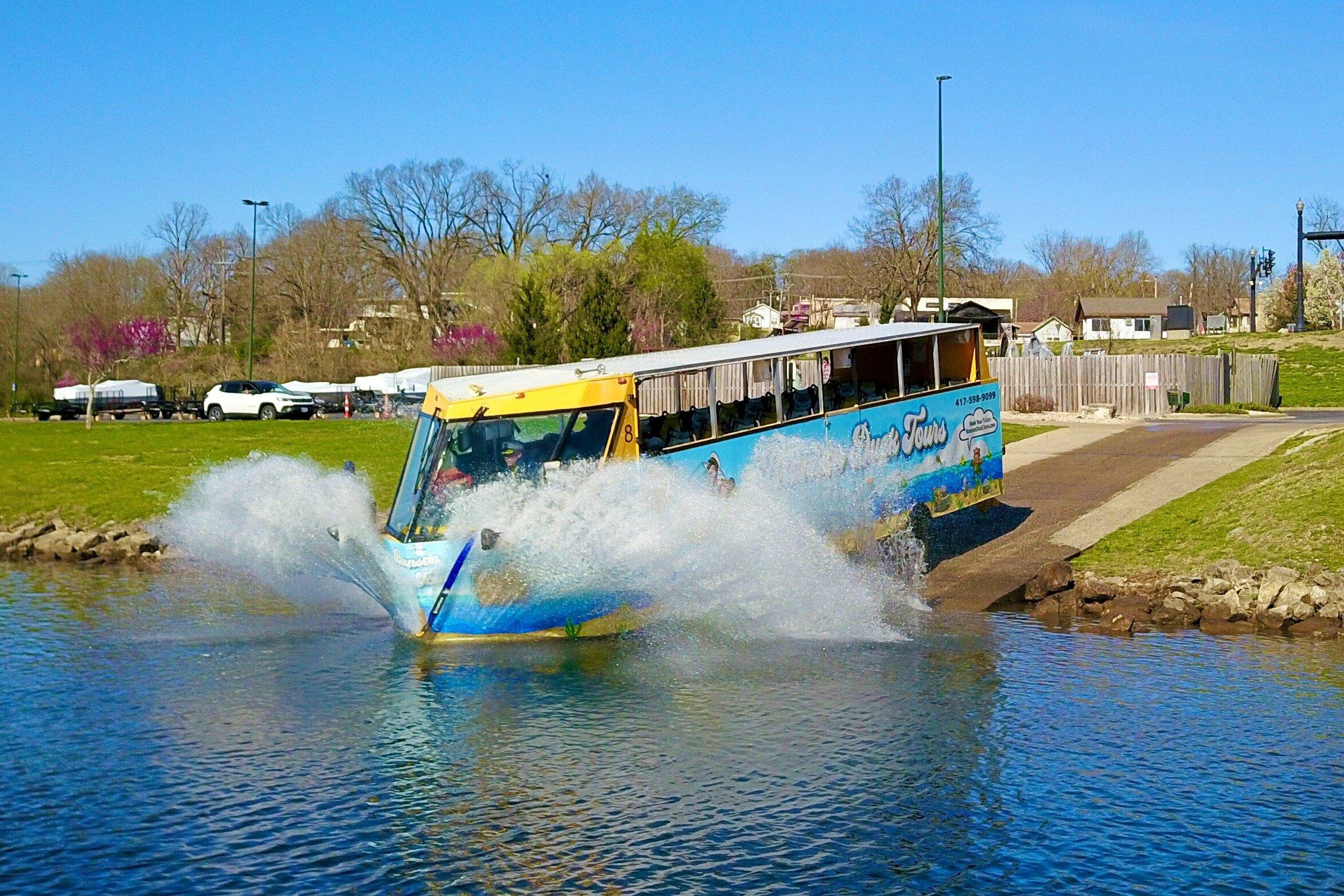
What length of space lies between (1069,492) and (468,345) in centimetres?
6440

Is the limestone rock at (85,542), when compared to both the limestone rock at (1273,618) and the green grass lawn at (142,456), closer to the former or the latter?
the green grass lawn at (142,456)

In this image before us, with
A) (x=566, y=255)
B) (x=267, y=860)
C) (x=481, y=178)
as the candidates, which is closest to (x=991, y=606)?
(x=267, y=860)

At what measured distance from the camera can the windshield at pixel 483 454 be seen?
14.6 meters

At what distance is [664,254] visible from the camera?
293 feet

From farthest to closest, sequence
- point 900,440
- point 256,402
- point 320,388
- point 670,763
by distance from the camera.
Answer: point 320,388
point 256,402
point 900,440
point 670,763

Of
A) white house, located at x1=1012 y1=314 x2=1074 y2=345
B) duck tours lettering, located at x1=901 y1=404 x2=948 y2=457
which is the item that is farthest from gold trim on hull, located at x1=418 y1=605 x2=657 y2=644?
white house, located at x1=1012 y1=314 x2=1074 y2=345

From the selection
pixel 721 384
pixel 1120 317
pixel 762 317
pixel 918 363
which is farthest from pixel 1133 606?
pixel 1120 317

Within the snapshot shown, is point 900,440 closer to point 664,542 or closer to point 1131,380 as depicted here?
point 664,542

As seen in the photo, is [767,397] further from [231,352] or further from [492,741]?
[231,352]

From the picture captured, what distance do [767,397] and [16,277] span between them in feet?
329

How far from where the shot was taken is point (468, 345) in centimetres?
8525

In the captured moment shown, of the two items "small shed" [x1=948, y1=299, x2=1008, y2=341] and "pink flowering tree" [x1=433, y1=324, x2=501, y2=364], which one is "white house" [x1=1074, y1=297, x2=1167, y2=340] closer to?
"pink flowering tree" [x1=433, y1=324, x2=501, y2=364]

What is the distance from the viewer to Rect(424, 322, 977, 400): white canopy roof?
15.4m

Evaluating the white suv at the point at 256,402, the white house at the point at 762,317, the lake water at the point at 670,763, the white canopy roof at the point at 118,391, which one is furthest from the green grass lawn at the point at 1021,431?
the white house at the point at 762,317
